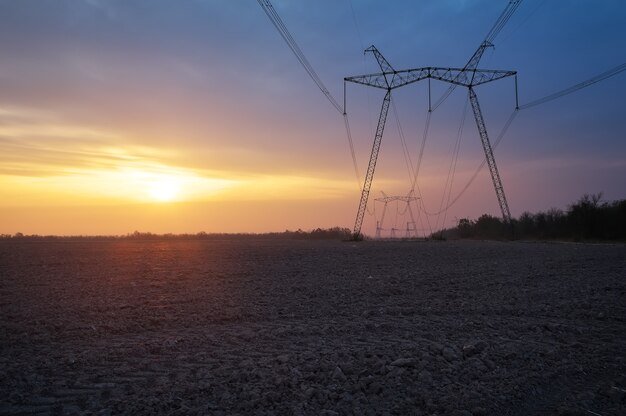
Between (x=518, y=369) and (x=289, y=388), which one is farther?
(x=518, y=369)

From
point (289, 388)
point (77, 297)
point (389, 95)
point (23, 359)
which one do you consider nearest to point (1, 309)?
point (77, 297)

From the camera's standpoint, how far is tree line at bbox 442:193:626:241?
168ft

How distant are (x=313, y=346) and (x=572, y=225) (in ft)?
177

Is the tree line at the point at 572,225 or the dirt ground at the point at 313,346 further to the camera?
the tree line at the point at 572,225

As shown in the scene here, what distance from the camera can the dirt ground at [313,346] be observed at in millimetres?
6039

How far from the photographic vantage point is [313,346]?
802cm

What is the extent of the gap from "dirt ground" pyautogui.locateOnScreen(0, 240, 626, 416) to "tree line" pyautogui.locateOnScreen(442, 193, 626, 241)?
133ft

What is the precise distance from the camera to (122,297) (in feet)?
40.7

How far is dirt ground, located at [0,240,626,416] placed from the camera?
6039 millimetres

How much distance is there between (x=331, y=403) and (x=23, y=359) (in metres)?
4.38

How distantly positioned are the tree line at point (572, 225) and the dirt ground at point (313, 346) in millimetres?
40443

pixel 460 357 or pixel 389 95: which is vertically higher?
pixel 389 95

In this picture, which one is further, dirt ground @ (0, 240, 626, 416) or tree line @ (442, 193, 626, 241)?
tree line @ (442, 193, 626, 241)

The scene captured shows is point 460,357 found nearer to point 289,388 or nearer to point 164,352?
point 289,388
